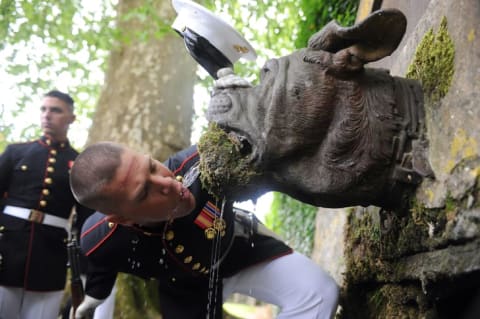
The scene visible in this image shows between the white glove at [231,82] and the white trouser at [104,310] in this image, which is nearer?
the white glove at [231,82]

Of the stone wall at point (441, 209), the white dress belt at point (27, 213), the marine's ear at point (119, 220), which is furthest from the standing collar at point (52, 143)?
the stone wall at point (441, 209)

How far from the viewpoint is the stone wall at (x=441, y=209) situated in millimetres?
1511

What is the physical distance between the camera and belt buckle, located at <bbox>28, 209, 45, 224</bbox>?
380 cm

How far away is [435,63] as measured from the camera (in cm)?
183

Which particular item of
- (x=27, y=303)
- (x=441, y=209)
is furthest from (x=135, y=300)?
(x=441, y=209)

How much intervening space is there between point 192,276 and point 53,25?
3.69 meters

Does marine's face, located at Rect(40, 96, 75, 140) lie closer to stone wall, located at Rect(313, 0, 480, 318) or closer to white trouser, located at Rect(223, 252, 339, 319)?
white trouser, located at Rect(223, 252, 339, 319)

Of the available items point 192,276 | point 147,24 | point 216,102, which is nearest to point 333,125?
point 216,102

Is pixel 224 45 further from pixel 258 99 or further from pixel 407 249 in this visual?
pixel 407 249

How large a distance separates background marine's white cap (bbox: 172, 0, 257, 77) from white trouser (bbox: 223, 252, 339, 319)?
1129 mm

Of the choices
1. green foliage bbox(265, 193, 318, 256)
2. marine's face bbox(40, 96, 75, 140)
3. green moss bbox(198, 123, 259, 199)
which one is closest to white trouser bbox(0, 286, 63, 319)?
marine's face bbox(40, 96, 75, 140)

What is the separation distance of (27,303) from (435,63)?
347cm

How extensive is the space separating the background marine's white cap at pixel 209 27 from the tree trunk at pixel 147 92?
9.84ft

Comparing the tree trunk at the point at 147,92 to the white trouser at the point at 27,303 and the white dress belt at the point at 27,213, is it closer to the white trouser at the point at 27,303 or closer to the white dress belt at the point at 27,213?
the white trouser at the point at 27,303
